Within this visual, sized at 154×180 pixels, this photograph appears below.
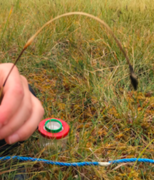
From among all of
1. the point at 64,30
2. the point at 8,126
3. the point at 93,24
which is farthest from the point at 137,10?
the point at 8,126

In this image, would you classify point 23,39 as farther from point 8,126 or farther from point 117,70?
point 8,126

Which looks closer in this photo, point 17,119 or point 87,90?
point 17,119

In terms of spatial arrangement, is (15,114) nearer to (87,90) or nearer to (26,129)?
(26,129)

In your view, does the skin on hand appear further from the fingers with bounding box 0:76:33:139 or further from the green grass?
the green grass

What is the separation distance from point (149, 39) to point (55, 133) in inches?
51.0

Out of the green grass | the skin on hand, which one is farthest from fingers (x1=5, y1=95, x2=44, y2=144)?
the green grass

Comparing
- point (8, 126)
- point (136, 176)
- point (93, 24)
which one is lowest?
point (136, 176)

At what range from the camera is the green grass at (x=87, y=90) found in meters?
0.89

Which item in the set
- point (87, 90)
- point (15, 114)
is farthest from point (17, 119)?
point (87, 90)

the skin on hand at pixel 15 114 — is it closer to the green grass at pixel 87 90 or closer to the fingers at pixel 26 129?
the fingers at pixel 26 129

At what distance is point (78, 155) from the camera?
0.91 meters

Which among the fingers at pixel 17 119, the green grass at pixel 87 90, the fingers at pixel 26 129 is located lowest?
the green grass at pixel 87 90

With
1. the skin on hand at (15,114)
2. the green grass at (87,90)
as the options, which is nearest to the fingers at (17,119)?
the skin on hand at (15,114)

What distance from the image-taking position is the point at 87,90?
1.29m
